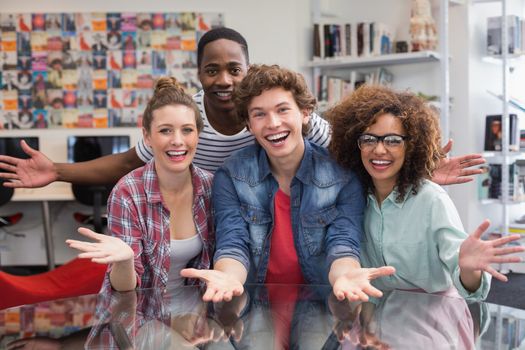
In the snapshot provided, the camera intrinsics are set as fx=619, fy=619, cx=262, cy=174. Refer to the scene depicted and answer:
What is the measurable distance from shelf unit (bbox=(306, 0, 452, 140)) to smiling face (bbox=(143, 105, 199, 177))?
3.05m

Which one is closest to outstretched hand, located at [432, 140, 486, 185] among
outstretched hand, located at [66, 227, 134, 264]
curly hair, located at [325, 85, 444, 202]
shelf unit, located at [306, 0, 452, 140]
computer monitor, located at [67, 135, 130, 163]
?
curly hair, located at [325, 85, 444, 202]

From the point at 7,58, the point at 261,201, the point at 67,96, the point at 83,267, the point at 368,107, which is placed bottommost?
the point at 83,267

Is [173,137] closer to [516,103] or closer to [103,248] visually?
[103,248]

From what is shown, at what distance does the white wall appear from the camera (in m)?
5.55

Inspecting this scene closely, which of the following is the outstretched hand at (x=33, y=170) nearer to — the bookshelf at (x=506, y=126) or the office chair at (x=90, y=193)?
the office chair at (x=90, y=193)

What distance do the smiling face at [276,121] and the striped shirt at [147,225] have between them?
346 mm

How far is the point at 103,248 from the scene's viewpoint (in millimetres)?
1713

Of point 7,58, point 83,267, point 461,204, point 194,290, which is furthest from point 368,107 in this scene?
point 7,58

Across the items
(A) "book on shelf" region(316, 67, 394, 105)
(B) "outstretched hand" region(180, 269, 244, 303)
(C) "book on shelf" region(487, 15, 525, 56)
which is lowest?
(B) "outstretched hand" region(180, 269, 244, 303)

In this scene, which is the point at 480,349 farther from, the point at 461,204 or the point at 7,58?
the point at 7,58

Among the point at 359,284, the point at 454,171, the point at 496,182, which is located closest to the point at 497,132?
the point at 496,182

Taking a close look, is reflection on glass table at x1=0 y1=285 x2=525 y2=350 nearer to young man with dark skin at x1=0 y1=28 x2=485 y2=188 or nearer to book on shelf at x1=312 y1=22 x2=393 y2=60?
young man with dark skin at x1=0 y1=28 x2=485 y2=188

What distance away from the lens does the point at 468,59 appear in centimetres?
503

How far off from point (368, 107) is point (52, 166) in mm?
1319
